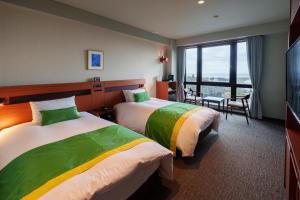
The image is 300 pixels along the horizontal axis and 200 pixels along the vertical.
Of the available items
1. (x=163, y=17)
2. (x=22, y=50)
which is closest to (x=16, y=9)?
(x=22, y=50)

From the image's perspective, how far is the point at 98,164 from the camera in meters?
1.39

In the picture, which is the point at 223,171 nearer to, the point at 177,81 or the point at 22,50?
the point at 22,50

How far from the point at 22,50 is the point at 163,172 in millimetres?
2805

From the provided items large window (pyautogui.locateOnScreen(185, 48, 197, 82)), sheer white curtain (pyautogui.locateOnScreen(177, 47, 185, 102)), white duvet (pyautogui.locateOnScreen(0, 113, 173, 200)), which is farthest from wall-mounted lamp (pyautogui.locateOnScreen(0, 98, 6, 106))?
large window (pyautogui.locateOnScreen(185, 48, 197, 82))

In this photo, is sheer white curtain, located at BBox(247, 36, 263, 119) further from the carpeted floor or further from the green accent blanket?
the green accent blanket

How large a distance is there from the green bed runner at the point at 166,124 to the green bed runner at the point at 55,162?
0.74 meters

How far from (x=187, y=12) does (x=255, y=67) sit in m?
2.43

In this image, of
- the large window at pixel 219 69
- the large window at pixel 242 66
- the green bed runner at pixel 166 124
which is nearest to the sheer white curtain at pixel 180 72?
the large window at pixel 219 69

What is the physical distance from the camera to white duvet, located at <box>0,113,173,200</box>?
1161mm

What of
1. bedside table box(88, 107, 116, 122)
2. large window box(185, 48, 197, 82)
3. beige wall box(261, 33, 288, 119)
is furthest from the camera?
large window box(185, 48, 197, 82)

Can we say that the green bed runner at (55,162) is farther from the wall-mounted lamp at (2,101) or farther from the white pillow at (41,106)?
the wall-mounted lamp at (2,101)

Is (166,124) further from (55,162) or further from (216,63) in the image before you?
(216,63)

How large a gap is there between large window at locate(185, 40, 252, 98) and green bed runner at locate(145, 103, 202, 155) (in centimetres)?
242

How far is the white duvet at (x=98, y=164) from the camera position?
1161 millimetres
